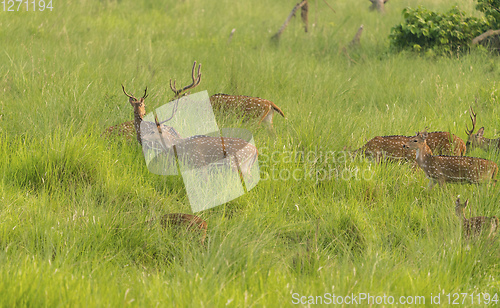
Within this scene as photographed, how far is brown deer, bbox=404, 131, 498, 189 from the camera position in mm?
3959

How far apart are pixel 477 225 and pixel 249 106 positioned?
2790 mm

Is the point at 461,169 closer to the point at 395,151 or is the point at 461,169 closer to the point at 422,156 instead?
the point at 422,156

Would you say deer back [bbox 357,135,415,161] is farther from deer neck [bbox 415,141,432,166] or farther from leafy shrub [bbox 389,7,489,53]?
leafy shrub [bbox 389,7,489,53]

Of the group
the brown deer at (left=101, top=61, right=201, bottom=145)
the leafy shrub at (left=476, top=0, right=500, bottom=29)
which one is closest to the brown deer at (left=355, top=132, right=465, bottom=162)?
the brown deer at (left=101, top=61, right=201, bottom=145)

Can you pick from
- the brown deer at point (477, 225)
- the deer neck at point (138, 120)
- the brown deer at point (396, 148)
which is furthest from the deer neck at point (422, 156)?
the deer neck at point (138, 120)

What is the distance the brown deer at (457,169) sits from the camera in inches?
156

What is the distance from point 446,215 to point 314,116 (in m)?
1.91

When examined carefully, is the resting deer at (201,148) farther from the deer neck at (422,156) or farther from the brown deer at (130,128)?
the deer neck at (422,156)

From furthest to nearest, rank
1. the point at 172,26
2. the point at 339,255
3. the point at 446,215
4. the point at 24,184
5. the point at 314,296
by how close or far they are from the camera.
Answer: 1. the point at 172,26
2. the point at 24,184
3. the point at 446,215
4. the point at 339,255
5. the point at 314,296

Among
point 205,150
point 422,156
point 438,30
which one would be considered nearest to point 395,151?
point 422,156

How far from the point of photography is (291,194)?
4148mm

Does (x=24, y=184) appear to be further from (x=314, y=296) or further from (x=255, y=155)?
(x=314, y=296)

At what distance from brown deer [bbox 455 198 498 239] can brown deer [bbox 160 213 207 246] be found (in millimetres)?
1783

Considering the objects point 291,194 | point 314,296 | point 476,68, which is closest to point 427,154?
point 291,194
